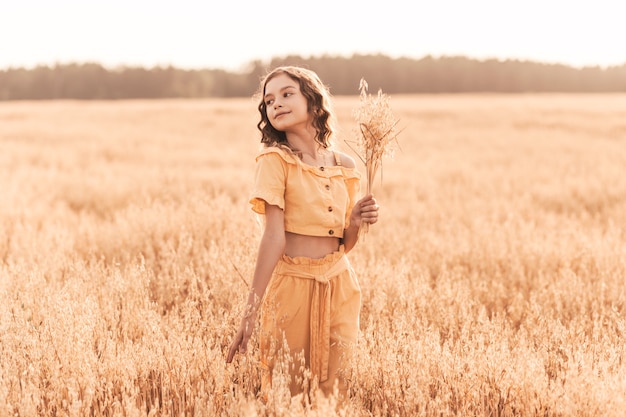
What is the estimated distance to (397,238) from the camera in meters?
5.56

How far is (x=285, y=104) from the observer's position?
260 cm

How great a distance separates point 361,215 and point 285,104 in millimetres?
628

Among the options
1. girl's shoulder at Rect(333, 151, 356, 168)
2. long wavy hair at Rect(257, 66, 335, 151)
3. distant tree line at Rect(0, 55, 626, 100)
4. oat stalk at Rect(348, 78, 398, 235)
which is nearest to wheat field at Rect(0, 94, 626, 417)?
long wavy hair at Rect(257, 66, 335, 151)

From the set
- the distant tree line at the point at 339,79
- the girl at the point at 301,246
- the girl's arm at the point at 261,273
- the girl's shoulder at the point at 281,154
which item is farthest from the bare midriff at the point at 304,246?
the distant tree line at the point at 339,79

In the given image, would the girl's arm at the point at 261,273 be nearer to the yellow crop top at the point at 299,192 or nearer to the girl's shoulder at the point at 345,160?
the yellow crop top at the point at 299,192

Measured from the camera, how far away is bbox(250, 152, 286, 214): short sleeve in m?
2.42

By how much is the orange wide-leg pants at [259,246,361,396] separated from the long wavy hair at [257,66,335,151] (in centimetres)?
59

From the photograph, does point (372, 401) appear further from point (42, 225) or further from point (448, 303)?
point (42, 225)

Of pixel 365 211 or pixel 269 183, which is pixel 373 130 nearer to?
pixel 365 211

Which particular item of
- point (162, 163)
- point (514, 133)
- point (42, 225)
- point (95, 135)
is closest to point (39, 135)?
point (95, 135)

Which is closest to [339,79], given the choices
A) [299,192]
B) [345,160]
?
[345,160]

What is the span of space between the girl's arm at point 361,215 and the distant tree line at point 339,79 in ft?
247

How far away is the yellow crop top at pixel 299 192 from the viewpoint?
8.06 feet

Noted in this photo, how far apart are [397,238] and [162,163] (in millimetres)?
8481
